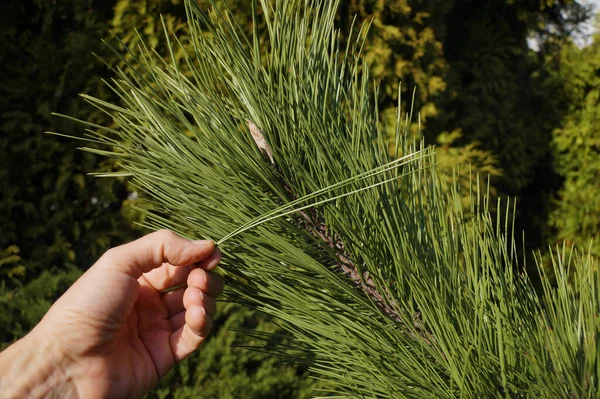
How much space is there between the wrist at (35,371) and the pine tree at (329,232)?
48cm

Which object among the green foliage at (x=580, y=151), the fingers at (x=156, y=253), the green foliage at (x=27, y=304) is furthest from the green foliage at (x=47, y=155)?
the green foliage at (x=580, y=151)

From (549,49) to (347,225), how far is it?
36.7ft

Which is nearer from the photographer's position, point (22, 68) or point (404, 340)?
point (404, 340)

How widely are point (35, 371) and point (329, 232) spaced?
Result: 0.69 metres

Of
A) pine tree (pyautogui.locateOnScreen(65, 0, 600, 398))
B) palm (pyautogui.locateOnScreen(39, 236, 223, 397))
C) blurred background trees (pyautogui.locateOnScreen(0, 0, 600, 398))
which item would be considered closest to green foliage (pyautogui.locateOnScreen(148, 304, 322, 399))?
blurred background trees (pyautogui.locateOnScreen(0, 0, 600, 398))

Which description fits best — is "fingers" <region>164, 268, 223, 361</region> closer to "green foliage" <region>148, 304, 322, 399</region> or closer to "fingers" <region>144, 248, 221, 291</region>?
"fingers" <region>144, 248, 221, 291</region>

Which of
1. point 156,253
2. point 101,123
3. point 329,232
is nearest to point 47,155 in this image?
point 101,123

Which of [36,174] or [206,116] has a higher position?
[206,116]

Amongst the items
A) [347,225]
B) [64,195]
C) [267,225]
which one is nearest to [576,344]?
[347,225]

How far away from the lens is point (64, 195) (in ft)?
13.9

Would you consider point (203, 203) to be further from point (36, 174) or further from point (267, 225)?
point (36, 174)

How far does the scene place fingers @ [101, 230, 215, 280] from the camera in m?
0.93

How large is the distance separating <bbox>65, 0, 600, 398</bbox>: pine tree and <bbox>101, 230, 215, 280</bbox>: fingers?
0.14ft

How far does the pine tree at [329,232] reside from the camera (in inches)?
33.9
